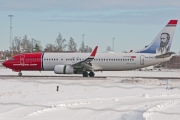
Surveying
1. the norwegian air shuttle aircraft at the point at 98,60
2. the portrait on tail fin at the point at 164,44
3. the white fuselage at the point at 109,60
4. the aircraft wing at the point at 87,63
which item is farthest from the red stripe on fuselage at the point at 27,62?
the portrait on tail fin at the point at 164,44

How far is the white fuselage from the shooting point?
41.9m

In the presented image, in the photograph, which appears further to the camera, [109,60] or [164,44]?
[164,44]

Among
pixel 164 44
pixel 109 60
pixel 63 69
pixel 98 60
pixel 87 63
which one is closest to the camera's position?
pixel 63 69

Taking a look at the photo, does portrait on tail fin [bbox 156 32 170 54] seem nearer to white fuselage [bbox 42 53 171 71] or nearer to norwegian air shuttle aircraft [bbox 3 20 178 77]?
norwegian air shuttle aircraft [bbox 3 20 178 77]

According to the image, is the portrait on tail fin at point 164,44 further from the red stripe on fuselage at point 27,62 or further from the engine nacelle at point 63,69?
the red stripe on fuselage at point 27,62

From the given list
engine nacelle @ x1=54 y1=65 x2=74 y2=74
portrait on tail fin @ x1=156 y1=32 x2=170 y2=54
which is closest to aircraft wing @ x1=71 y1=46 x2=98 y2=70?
engine nacelle @ x1=54 y1=65 x2=74 y2=74

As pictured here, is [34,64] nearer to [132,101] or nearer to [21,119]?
[132,101]

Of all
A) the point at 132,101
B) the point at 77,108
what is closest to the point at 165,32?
the point at 132,101

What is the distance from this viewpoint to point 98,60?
141 feet

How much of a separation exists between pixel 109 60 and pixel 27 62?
8.21 meters

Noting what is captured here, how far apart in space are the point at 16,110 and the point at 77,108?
2.29 metres

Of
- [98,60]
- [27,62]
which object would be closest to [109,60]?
[98,60]

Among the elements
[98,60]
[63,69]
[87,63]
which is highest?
[98,60]

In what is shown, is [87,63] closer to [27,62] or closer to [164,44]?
[27,62]
